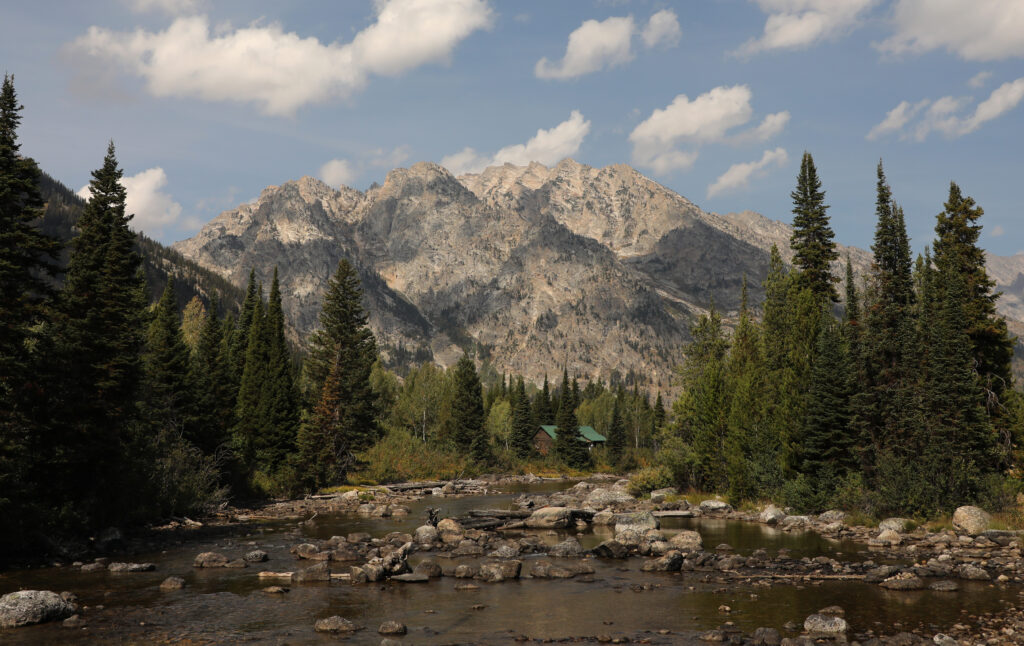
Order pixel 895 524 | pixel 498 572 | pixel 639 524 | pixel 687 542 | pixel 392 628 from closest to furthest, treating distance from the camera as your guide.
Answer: pixel 392 628, pixel 498 572, pixel 687 542, pixel 895 524, pixel 639 524

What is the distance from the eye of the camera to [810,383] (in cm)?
5044

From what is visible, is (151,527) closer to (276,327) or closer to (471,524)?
(471,524)

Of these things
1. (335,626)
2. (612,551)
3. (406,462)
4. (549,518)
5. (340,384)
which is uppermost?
(340,384)

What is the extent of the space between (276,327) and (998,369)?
64245mm

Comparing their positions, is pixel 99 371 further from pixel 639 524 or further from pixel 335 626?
pixel 639 524

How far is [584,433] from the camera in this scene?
154375 mm

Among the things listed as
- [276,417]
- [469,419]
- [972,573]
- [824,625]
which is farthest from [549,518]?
[469,419]

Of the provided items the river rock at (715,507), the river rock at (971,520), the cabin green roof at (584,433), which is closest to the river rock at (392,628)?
the river rock at (971,520)

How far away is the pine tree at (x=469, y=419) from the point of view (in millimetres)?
110812

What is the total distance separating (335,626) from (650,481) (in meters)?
51.2

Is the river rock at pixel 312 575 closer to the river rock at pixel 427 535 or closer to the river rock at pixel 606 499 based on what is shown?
the river rock at pixel 427 535

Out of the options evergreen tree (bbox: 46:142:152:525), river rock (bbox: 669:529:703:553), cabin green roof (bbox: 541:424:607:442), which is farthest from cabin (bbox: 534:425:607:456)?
evergreen tree (bbox: 46:142:152:525)

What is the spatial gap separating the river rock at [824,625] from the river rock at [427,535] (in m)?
22.8

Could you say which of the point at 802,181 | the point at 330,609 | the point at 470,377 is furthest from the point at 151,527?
the point at 470,377
